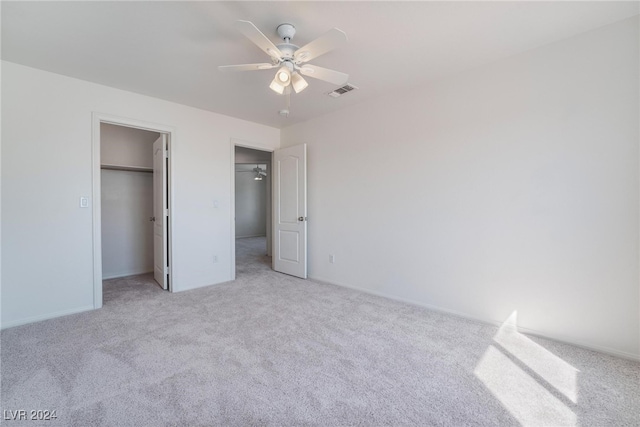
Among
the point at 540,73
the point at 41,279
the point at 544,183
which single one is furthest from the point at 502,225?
the point at 41,279

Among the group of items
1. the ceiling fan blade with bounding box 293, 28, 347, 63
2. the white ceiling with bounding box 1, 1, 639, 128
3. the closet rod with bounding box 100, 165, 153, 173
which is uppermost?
the white ceiling with bounding box 1, 1, 639, 128

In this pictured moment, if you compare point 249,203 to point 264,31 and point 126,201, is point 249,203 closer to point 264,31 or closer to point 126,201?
point 126,201

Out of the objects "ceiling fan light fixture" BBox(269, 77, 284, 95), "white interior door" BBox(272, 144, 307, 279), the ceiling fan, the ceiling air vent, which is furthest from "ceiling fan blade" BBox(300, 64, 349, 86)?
"white interior door" BBox(272, 144, 307, 279)

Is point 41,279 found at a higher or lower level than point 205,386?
higher

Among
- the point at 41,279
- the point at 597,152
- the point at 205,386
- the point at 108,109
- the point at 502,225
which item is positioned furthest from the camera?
the point at 108,109

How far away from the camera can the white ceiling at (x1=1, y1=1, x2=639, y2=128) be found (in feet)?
6.35

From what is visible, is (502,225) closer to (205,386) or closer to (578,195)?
(578,195)

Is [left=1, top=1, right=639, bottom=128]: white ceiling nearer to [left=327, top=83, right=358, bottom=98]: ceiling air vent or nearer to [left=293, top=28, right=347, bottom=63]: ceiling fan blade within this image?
[left=327, top=83, right=358, bottom=98]: ceiling air vent

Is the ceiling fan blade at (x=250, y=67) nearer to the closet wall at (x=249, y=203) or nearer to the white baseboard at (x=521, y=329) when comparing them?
the white baseboard at (x=521, y=329)

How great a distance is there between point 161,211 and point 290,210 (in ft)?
6.17

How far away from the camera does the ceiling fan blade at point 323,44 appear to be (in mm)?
1727

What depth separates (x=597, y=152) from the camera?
218 cm

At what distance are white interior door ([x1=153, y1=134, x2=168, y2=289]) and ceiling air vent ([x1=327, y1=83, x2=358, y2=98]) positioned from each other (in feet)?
7.70

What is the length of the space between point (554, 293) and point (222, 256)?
3990 millimetres
